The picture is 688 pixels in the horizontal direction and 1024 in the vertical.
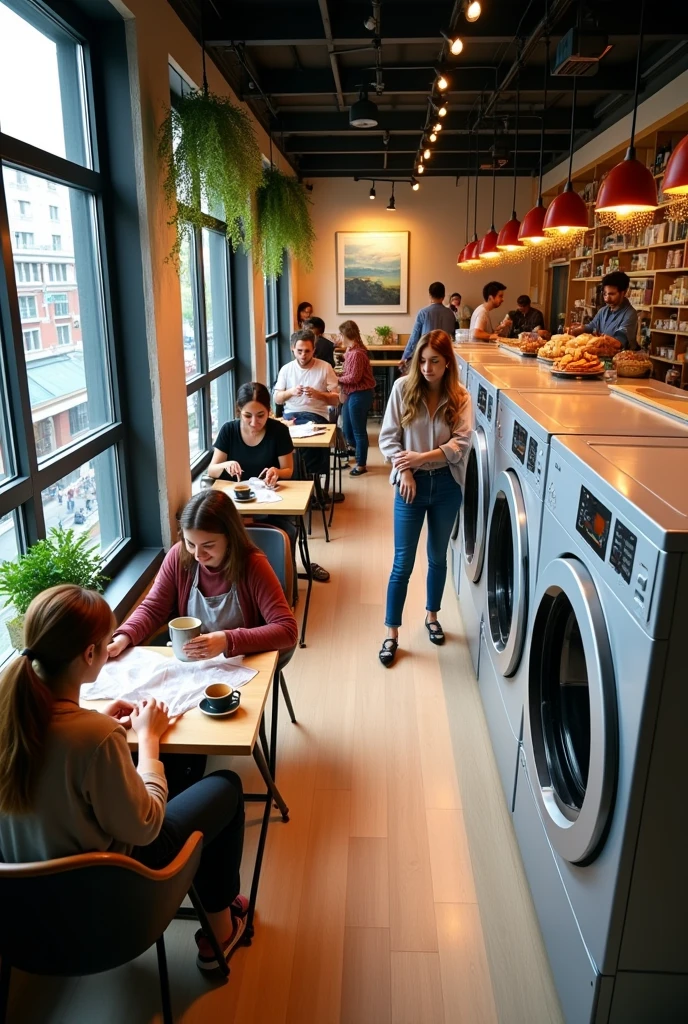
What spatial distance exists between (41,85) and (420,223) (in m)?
9.02

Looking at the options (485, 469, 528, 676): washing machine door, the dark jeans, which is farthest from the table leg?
the dark jeans

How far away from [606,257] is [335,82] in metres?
3.79

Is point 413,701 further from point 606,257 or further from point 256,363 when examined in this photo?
point 606,257

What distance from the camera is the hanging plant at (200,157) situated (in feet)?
11.6

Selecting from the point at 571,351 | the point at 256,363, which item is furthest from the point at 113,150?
the point at 256,363

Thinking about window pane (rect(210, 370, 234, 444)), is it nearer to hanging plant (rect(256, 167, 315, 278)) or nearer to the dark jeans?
hanging plant (rect(256, 167, 315, 278))

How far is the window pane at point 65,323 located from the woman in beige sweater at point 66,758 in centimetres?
150

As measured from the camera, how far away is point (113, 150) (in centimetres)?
336

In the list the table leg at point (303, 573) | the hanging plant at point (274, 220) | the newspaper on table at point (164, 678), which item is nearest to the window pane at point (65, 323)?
the newspaper on table at point (164, 678)

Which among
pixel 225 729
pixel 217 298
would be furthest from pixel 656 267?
pixel 225 729

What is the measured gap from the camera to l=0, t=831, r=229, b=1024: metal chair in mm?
1262

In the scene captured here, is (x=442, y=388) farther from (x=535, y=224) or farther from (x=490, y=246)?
(x=490, y=246)

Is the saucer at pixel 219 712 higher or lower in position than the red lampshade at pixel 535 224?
lower

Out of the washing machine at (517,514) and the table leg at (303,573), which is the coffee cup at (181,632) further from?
the table leg at (303,573)
